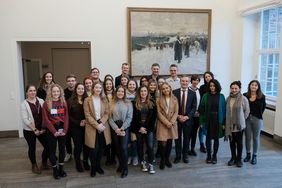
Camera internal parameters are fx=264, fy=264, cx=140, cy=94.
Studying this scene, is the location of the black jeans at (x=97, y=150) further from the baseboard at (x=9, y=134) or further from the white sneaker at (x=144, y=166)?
the baseboard at (x=9, y=134)

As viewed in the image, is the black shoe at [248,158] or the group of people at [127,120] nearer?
the group of people at [127,120]

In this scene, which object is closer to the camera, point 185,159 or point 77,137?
point 77,137

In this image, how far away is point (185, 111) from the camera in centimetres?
381

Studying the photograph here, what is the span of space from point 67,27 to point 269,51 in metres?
4.10

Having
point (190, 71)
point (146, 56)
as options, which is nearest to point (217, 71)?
point (190, 71)

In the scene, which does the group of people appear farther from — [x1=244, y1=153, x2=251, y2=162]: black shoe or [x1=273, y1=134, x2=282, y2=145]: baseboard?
[x1=273, y1=134, x2=282, y2=145]: baseboard

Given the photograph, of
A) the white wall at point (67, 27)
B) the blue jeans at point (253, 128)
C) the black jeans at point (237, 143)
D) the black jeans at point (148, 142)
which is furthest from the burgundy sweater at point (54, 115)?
the blue jeans at point (253, 128)

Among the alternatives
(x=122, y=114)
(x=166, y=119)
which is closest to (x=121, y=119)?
(x=122, y=114)

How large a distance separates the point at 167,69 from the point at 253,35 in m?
2.00

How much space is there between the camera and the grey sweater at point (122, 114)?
3416 mm

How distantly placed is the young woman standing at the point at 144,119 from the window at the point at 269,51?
3.18 metres

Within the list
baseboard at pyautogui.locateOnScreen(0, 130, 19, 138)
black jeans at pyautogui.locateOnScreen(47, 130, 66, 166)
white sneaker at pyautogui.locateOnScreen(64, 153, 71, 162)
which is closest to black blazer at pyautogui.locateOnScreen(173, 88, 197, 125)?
black jeans at pyautogui.locateOnScreen(47, 130, 66, 166)

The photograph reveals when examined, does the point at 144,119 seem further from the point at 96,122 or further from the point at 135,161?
the point at 135,161

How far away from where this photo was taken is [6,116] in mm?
5246
